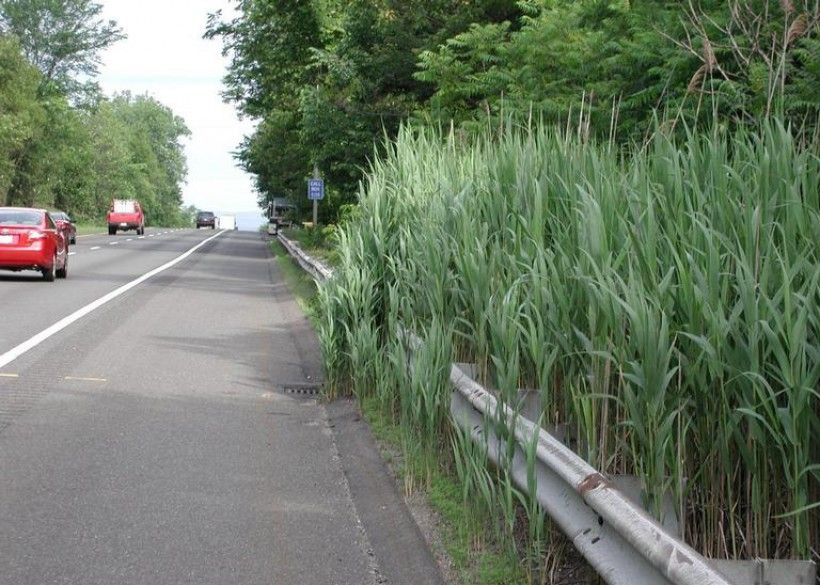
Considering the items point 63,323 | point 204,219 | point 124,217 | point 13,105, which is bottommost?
point 204,219

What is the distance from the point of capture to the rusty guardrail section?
11.4ft

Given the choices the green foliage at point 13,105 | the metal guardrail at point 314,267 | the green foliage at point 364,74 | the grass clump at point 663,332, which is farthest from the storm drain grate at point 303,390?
the green foliage at point 13,105

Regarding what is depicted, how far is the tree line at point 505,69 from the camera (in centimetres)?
976

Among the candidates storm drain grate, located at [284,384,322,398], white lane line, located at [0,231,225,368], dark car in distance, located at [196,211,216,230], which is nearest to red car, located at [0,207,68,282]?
white lane line, located at [0,231,225,368]

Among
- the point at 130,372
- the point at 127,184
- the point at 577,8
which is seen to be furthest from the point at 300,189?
the point at 127,184

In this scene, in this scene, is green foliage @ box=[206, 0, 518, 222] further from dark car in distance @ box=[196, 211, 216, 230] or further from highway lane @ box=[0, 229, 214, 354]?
dark car in distance @ box=[196, 211, 216, 230]

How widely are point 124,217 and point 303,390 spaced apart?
6372 centimetres

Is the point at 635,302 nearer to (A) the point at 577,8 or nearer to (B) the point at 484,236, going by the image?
(B) the point at 484,236

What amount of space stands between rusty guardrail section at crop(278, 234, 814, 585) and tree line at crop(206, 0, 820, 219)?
1653 millimetres

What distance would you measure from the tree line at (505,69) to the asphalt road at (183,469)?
8.33 ft

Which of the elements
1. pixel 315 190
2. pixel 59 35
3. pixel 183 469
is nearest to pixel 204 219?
pixel 59 35

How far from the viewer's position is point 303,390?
37.3 feet

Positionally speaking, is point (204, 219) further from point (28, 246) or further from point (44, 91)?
point (28, 246)

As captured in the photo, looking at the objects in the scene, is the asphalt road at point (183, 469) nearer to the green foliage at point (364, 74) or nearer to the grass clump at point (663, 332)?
the grass clump at point (663, 332)
